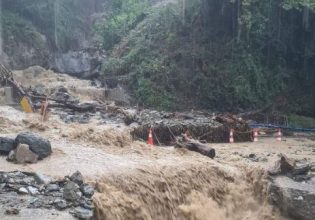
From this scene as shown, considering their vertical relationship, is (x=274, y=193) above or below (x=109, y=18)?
below

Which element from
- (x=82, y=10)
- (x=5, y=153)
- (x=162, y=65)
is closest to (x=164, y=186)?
(x=5, y=153)

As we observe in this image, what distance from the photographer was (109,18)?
3672 cm

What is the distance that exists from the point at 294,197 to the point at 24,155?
6.63m

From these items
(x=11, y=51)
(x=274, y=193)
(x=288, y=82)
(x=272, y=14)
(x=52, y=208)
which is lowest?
(x=274, y=193)

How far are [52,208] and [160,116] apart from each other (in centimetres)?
1142

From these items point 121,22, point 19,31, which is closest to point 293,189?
point 121,22

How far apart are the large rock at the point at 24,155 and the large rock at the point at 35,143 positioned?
0.74 ft

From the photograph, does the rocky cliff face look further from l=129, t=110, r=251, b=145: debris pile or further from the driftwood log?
the driftwood log

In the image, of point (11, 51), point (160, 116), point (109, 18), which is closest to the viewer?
point (160, 116)

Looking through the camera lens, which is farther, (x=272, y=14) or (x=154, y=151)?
(x=272, y=14)

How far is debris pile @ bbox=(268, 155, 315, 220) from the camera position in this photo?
11.3m

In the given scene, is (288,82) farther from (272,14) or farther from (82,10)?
(82,10)

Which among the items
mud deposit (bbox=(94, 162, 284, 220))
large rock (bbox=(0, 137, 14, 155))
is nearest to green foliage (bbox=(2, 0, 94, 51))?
large rock (bbox=(0, 137, 14, 155))

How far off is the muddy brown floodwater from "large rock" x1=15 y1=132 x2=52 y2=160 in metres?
0.19
